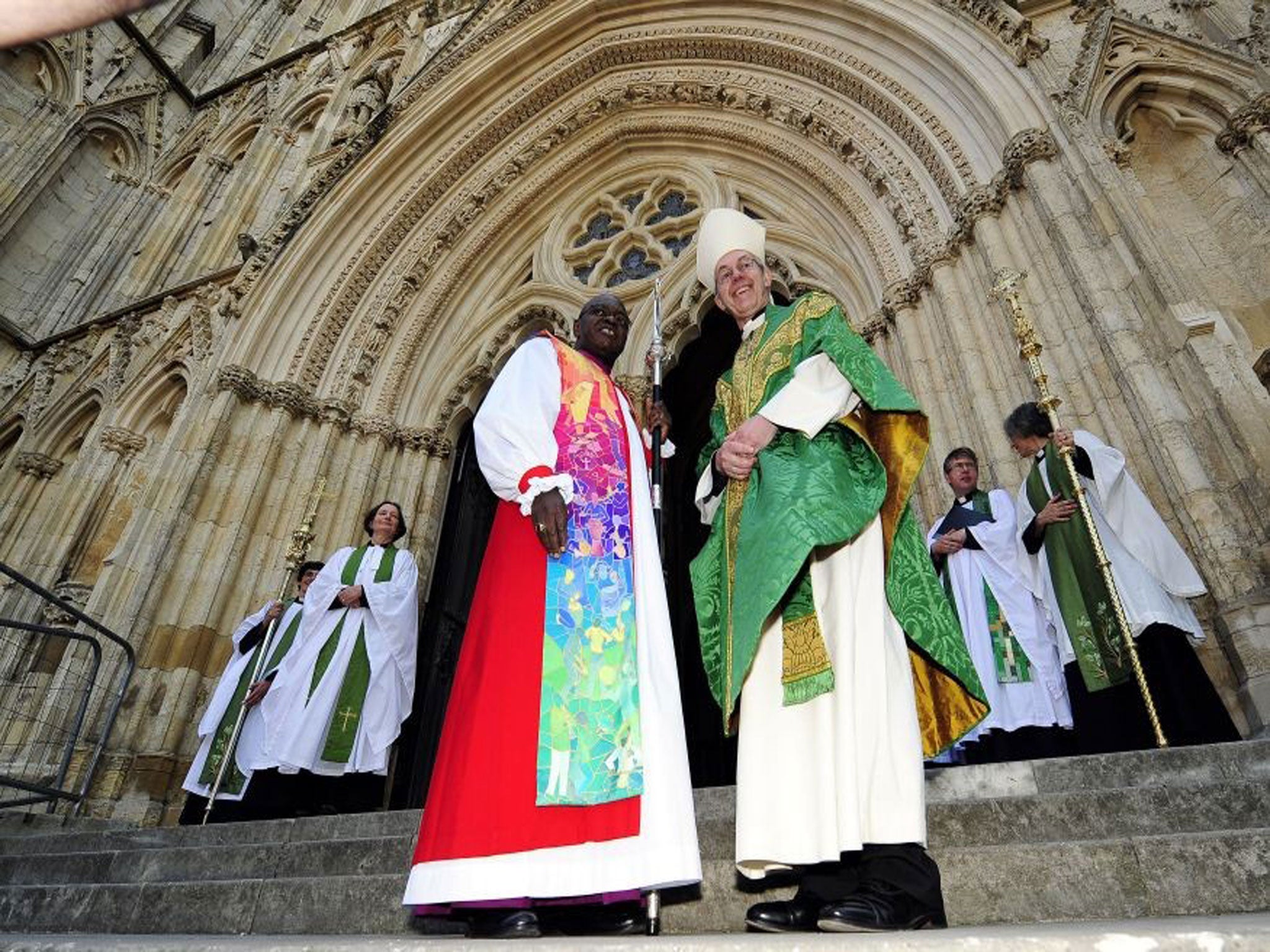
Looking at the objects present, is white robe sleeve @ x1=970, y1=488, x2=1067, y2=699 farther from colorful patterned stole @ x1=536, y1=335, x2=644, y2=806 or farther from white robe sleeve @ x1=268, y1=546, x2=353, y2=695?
white robe sleeve @ x1=268, y1=546, x2=353, y2=695

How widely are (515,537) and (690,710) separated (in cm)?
502

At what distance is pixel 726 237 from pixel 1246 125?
13.0 ft

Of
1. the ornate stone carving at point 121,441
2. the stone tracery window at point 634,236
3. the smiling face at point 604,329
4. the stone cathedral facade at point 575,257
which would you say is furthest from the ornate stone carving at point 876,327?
the ornate stone carving at point 121,441

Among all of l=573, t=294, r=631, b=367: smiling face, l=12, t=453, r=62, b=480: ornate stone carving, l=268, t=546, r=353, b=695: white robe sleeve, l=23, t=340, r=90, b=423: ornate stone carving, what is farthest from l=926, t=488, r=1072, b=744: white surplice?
l=23, t=340, r=90, b=423: ornate stone carving

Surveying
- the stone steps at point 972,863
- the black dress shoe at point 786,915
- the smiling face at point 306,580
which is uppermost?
the smiling face at point 306,580

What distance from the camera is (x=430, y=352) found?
866 centimetres

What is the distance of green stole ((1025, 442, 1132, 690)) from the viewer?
11.7 feet

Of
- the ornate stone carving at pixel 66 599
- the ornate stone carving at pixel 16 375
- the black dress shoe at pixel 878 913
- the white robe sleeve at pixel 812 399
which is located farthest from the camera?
the ornate stone carving at pixel 16 375

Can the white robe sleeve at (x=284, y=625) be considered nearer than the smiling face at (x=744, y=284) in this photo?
No

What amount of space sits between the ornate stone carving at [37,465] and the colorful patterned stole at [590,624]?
9475mm

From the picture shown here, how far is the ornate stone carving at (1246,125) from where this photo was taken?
179 inches

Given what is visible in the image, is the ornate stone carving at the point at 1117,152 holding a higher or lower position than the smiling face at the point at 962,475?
higher

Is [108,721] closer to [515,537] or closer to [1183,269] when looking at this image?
[515,537]

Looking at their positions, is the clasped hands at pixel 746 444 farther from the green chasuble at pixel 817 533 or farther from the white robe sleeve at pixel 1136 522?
the white robe sleeve at pixel 1136 522
